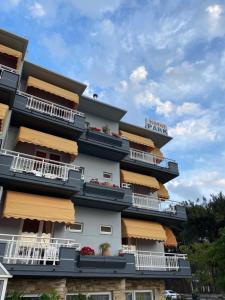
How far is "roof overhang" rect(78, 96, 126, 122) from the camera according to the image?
76.9 ft

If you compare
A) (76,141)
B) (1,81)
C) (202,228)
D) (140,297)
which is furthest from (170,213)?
(202,228)

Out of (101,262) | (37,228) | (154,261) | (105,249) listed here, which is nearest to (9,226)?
(37,228)

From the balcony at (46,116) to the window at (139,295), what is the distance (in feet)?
38.3

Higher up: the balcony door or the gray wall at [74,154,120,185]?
the gray wall at [74,154,120,185]

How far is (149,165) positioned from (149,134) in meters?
4.38

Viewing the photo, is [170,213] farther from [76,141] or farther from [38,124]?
[38,124]

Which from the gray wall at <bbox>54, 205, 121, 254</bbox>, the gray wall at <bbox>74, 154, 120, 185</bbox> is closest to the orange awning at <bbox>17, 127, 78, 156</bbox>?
the gray wall at <bbox>74, 154, 120, 185</bbox>

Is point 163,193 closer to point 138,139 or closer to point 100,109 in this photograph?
point 138,139

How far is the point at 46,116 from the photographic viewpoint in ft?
61.9

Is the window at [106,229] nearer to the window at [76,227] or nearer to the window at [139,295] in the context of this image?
the window at [76,227]

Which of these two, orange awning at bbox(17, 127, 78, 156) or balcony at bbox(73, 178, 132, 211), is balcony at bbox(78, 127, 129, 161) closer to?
orange awning at bbox(17, 127, 78, 156)

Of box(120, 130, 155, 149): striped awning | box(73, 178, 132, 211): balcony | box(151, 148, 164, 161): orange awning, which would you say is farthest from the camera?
box(151, 148, 164, 161): orange awning

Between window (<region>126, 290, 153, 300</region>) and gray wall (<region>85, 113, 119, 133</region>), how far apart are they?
43.5 ft

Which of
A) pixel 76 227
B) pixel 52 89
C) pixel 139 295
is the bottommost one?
pixel 139 295
